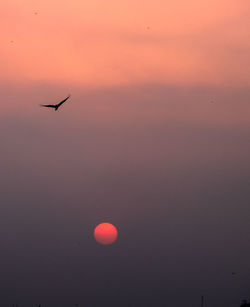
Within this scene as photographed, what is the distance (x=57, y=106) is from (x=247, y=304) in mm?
138895

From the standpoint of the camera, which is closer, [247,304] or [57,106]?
[57,106]

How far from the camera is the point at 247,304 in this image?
639 feet

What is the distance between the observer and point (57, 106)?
247ft
